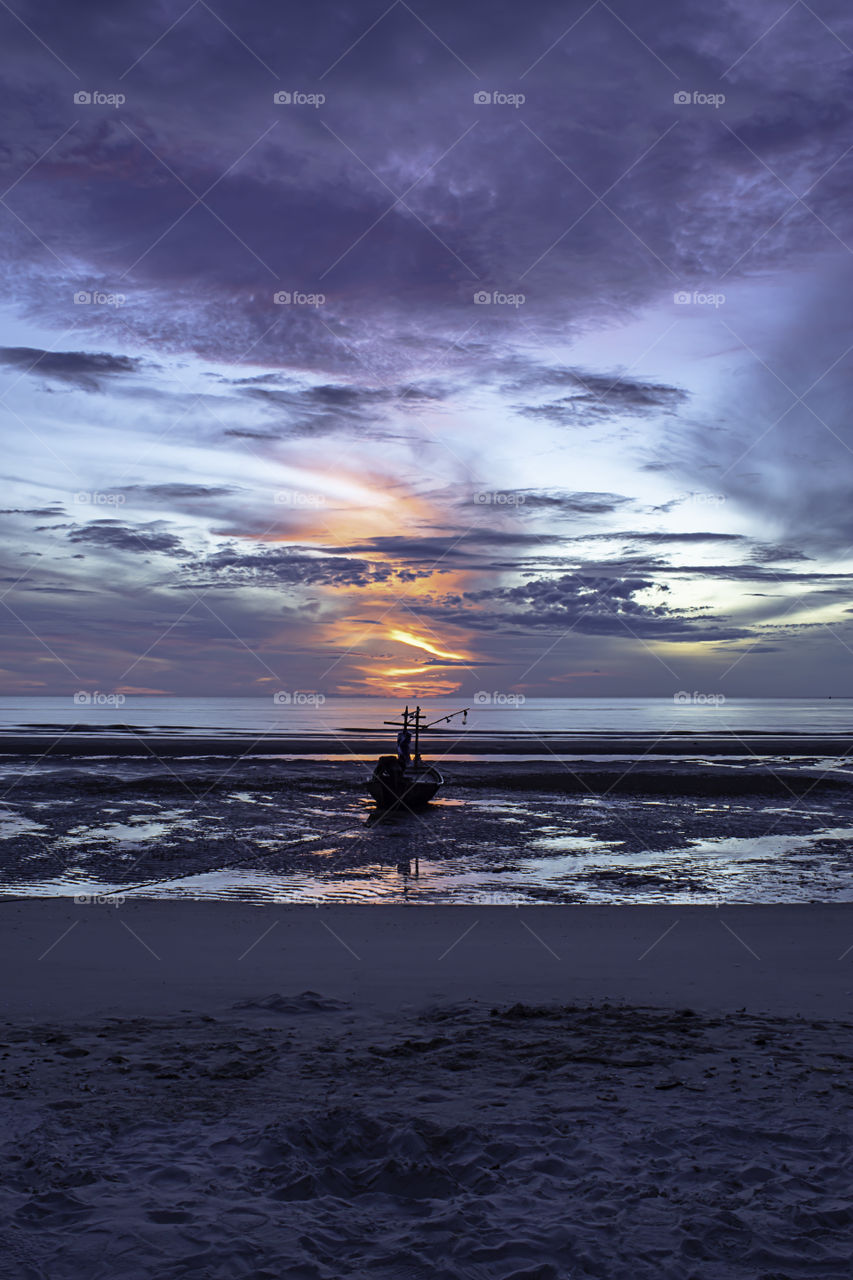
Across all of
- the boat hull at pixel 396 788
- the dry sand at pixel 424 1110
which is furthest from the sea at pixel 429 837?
the dry sand at pixel 424 1110

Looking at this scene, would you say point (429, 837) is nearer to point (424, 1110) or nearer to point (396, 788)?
point (396, 788)

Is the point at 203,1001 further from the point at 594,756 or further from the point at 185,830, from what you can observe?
the point at 594,756

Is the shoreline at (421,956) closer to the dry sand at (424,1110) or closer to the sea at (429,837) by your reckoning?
the dry sand at (424,1110)

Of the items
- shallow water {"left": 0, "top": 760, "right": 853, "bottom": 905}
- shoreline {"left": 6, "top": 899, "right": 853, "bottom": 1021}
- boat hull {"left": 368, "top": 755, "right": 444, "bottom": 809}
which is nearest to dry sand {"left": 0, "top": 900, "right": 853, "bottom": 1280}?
shoreline {"left": 6, "top": 899, "right": 853, "bottom": 1021}

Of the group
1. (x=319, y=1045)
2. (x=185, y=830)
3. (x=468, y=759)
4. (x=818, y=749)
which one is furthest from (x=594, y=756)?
(x=319, y=1045)

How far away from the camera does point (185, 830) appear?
2509 cm

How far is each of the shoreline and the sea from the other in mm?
1383

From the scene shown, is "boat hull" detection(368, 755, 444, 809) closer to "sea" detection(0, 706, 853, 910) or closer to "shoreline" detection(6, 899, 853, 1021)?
"sea" detection(0, 706, 853, 910)

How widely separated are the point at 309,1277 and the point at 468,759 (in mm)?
52120

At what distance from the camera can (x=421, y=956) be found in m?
11.8

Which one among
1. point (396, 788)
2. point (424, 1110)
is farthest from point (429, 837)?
point (424, 1110)

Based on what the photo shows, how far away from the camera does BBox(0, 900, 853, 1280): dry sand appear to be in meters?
5.10

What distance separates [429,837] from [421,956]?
1292 cm

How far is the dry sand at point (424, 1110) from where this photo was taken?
5102 millimetres
